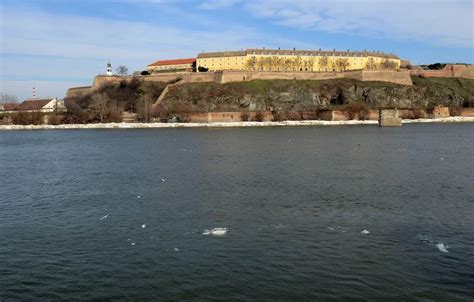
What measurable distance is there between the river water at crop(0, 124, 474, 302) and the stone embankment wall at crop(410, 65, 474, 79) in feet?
233

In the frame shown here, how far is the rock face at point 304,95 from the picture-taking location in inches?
2884

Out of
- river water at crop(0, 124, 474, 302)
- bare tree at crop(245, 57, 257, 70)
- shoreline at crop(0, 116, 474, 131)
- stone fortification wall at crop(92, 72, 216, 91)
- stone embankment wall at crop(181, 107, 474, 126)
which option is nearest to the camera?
river water at crop(0, 124, 474, 302)

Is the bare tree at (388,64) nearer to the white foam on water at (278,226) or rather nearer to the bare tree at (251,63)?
the bare tree at (251,63)

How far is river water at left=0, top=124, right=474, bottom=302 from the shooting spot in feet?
26.1

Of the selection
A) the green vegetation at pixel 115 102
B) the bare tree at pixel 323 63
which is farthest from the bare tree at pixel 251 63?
the green vegetation at pixel 115 102

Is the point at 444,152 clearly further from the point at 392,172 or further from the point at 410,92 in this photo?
the point at 410,92

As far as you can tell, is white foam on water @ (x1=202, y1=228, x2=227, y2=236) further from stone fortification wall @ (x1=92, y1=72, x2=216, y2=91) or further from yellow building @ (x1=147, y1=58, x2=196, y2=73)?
yellow building @ (x1=147, y1=58, x2=196, y2=73)

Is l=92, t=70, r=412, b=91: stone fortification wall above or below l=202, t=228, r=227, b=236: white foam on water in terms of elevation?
above

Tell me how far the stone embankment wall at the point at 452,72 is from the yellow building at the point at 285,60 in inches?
443

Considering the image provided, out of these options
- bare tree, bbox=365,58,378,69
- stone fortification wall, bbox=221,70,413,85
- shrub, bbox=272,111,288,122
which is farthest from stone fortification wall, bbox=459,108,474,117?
shrub, bbox=272,111,288,122

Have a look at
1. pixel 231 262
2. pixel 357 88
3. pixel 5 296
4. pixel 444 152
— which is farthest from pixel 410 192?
pixel 357 88

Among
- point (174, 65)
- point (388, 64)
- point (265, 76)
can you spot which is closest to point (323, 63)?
point (388, 64)

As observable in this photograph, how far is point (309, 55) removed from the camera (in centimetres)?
9331

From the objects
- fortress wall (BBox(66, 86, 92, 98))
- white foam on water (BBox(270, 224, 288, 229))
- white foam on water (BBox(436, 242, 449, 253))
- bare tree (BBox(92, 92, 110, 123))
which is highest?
fortress wall (BBox(66, 86, 92, 98))
